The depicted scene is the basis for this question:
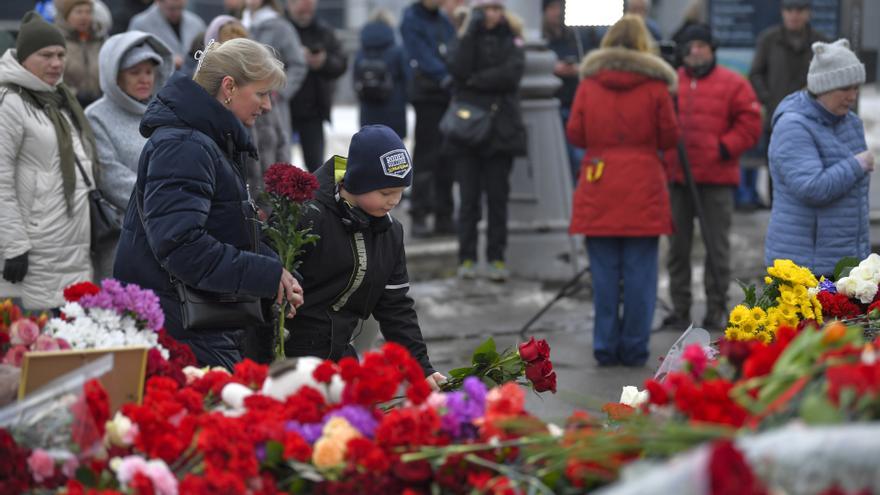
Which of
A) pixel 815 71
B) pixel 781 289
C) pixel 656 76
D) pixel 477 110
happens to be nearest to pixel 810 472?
pixel 781 289

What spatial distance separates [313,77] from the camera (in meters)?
9.98

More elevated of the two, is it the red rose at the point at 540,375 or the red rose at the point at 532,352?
A: the red rose at the point at 532,352

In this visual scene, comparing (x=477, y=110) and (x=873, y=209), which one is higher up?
(x=477, y=110)

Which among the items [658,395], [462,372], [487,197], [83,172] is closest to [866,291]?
[462,372]

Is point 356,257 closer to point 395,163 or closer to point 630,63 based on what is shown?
point 395,163

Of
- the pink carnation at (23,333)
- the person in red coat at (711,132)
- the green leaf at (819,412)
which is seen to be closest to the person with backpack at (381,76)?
the person in red coat at (711,132)

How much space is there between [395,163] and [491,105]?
5078 millimetres

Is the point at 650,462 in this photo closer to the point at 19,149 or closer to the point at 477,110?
the point at 19,149

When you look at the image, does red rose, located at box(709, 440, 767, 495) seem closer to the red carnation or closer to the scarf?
the red carnation

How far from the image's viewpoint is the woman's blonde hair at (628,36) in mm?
7238

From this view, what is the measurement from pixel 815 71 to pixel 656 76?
4.41 ft

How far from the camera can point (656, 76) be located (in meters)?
7.15

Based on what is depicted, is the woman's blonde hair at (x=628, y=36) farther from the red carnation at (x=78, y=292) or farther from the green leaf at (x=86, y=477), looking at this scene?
the green leaf at (x=86, y=477)

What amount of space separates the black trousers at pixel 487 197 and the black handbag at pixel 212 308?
526 centimetres
